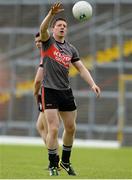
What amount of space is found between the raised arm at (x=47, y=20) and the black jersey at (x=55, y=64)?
0.13 metres

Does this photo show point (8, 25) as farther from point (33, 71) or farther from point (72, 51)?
point (72, 51)

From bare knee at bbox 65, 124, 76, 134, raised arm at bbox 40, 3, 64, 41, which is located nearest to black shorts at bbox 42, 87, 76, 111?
bare knee at bbox 65, 124, 76, 134

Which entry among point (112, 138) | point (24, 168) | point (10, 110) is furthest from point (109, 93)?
point (24, 168)

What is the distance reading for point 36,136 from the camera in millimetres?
23203

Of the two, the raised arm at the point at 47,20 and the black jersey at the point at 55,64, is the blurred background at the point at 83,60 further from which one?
the raised arm at the point at 47,20

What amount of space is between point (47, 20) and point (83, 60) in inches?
593

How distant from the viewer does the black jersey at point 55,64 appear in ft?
30.2

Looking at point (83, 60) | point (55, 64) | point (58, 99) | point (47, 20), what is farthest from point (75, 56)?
point (83, 60)

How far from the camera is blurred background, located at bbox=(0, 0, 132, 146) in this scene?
76.5 feet

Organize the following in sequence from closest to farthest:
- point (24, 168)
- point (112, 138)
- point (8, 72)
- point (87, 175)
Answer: point (87, 175) < point (24, 168) < point (112, 138) < point (8, 72)

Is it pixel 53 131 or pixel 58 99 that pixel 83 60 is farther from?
pixel 53 131

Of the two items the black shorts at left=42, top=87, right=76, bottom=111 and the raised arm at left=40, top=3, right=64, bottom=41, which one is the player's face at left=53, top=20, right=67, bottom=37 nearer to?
the raised arm at left=40, top=3, right=64, bottom=41

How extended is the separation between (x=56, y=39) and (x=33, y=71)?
1495 centimetres

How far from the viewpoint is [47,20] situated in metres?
8.81
